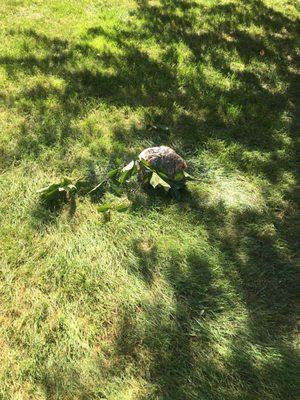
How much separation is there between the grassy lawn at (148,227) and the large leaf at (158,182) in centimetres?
15

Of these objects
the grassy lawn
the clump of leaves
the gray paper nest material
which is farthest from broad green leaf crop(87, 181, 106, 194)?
the gray paper nest material

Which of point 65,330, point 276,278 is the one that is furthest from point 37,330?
point 276,278

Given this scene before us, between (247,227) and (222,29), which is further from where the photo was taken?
(222,29)

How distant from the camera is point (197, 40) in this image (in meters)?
6.71

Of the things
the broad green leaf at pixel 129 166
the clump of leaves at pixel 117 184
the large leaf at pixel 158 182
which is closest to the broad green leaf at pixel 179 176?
the clump of leaves at pixel 117 184

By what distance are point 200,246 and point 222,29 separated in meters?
4.90

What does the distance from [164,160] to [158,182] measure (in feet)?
0.85

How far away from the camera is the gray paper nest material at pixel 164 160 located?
13.5ft

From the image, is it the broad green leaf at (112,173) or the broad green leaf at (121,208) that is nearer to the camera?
the broad green leaf at (121,208)

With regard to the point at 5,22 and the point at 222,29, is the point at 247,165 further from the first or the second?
the point at 5,22

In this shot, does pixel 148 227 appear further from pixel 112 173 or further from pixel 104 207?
pixel 112 173

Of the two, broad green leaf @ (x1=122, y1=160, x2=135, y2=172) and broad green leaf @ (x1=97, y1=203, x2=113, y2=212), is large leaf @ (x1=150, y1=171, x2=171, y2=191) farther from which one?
broad green leaf @ (x1=97, y1=203, x2=113, y2=212)

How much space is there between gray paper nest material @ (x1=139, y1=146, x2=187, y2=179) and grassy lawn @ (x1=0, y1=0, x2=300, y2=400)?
297 millimetres

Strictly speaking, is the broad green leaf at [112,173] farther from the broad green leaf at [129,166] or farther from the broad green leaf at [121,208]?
the broad green leaf at [121,208]
